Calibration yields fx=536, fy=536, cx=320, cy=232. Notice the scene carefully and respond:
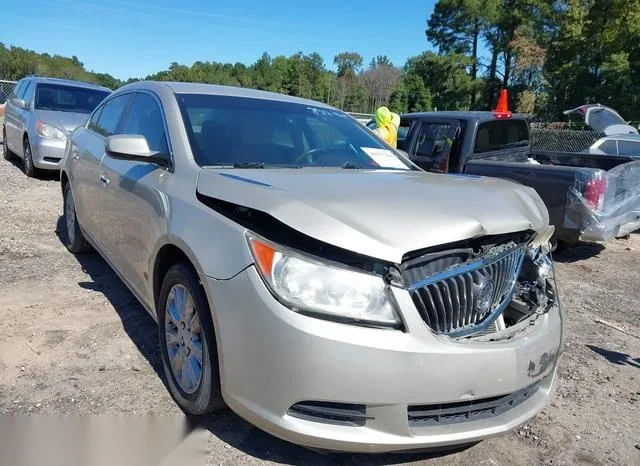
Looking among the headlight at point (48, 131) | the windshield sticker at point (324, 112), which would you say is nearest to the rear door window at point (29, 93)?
the headlight at point (48, 131)

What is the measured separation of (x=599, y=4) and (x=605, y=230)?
114 ft

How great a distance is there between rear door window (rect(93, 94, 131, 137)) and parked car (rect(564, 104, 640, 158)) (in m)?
8.21

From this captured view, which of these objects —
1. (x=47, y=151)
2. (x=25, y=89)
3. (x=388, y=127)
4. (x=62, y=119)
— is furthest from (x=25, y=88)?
(x=388, y=127)

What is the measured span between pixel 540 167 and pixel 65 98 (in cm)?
842

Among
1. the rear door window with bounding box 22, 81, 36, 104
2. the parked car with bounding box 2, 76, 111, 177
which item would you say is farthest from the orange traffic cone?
the rear door window with bounding box 22, 81, 36, 104

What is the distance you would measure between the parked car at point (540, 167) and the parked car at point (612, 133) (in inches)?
103

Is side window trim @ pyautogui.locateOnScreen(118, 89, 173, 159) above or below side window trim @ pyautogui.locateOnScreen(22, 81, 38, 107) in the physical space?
below

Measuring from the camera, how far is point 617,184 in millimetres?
5949

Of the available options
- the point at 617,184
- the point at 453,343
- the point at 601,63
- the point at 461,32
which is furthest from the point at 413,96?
the point at 453,343

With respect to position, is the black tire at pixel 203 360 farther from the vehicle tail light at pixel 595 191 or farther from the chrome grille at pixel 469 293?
the vehicle tail light at pixel 595 191

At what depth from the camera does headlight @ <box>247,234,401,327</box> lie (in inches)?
80.2

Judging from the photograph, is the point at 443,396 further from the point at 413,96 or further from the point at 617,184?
the point at 413,96

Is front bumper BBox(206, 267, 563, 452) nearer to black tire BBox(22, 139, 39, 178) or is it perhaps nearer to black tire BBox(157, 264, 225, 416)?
black tire BBox(157, 264, 225, 416)

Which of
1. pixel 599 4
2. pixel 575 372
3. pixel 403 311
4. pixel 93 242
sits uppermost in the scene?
pixel 599 4
